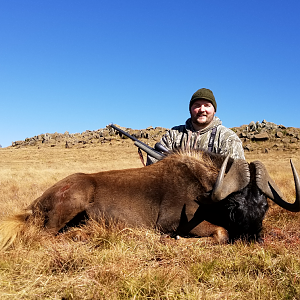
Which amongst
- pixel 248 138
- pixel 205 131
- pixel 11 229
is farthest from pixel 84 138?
pixel 11 229

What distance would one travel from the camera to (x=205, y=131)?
242 inches

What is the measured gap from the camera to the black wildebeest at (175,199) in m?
3.87

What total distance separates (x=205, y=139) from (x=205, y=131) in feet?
0.60

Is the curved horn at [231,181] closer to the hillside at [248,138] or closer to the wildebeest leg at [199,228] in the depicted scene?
the wildebeest leg at [199,228]

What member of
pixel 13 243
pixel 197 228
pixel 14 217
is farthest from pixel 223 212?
pixel 14 217

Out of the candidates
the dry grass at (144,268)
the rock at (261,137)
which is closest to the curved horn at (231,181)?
the dry grass at (144,268)

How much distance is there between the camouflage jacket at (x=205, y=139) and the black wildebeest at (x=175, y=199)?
1.02 meters

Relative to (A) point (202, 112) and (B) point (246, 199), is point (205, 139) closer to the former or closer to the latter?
(A) point (202, 112)

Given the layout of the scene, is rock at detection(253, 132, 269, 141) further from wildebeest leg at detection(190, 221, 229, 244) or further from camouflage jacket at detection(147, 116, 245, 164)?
wildebeest leg at detection(190, 221, 229, 244)

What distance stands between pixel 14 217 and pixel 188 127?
3782 millimetres

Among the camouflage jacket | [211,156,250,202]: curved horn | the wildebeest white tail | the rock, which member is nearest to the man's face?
the camouflage jacket

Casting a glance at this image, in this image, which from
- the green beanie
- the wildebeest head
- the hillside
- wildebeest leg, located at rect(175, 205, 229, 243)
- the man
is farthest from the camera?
the hillside

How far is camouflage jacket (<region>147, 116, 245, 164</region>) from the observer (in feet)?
18.5

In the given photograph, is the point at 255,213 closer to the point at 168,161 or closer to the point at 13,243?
the point at 168,161
